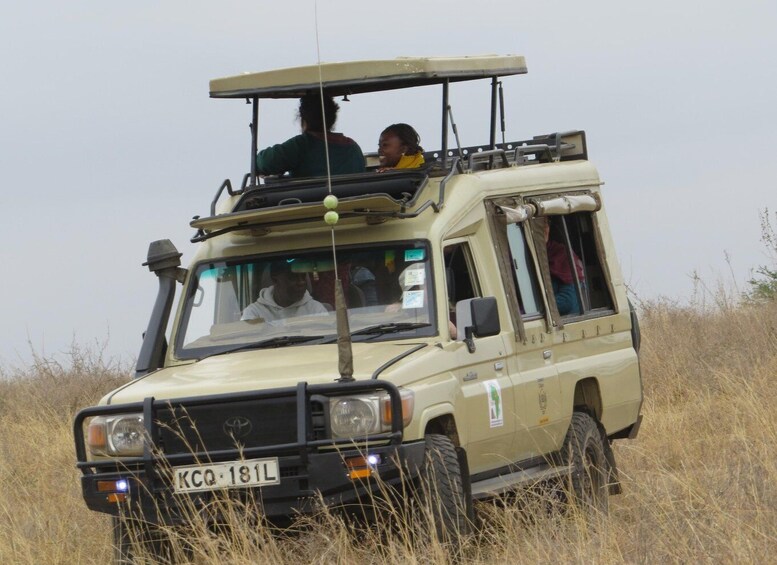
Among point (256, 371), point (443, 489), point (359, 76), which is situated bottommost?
point (443, 489)

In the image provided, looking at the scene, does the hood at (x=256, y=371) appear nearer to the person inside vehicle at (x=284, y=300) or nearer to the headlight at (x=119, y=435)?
the headlight at (x=119, y=435)

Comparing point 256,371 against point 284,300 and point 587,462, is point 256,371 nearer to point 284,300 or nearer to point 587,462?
point 284,300

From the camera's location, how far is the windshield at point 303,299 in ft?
25.6

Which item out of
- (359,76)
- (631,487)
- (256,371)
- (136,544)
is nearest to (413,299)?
(256,371)

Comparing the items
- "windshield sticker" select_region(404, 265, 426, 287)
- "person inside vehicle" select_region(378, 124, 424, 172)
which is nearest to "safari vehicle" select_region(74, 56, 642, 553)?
"windshield sticker" select_region(404, 265, 426, 287)

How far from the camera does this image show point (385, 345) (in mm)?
7531

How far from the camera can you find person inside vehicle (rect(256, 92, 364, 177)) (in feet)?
31.2

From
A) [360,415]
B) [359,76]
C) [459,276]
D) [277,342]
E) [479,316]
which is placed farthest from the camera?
[359,76]

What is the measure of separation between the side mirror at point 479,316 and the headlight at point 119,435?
5.43 ft

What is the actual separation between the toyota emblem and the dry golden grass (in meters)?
0.34

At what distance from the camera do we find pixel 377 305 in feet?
25.9

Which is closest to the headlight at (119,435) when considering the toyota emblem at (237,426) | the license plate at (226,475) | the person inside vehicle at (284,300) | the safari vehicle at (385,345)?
the safari vehicle at (385,345)

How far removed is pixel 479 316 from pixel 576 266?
256 centimetres

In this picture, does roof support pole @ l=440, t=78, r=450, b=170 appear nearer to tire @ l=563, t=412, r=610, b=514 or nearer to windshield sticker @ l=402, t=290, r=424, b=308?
windshield sticker @ l=402, t=290, r=424, b=308
